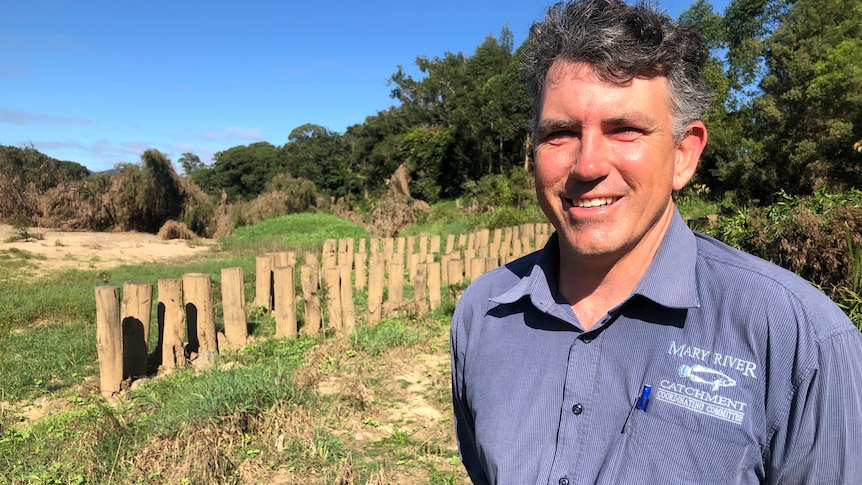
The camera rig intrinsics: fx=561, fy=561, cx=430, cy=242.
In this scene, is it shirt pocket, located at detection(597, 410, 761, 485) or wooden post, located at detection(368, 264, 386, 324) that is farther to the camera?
wooden post, located at detection(368, 264, 386, 324)

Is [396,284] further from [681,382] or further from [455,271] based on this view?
[681,382]

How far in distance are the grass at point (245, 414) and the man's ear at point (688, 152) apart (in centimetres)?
262


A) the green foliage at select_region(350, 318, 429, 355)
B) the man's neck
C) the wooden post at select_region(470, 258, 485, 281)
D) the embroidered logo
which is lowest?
the green foliage at select_region(350, 318, 429, 355)

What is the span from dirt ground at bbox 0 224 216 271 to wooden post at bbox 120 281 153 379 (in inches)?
292

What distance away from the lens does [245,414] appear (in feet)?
13.0

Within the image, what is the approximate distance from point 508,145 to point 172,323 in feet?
92.4

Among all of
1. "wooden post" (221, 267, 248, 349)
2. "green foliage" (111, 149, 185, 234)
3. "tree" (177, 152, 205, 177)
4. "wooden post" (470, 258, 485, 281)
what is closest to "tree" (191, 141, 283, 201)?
"tree" (177, 152, 205, 177)

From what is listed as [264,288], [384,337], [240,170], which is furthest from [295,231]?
[240,170]

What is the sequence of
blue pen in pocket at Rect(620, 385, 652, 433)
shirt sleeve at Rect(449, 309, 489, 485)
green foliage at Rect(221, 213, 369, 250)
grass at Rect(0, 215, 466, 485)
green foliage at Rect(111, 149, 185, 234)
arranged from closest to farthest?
blue pen in pocket at Rect(620, 385, 652, 433)
shirt sleeve at Rect(449, 309, 489, 485)
grass at Rect(0, 215, 466, 485)
green foliage at Rect(221, 213, 369, 250)
green foliage at Rect(111, 149, 185, 234)

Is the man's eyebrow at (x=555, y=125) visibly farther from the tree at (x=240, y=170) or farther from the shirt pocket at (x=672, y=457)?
the tree at (x=240, y=170)

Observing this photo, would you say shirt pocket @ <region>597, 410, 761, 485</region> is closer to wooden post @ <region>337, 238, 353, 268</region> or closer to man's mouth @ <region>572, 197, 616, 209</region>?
man's mouth @ <region>572, 197, 616, 209</region>

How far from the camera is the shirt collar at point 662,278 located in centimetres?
121

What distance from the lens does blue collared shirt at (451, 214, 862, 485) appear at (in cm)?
104

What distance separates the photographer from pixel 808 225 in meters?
5.20
